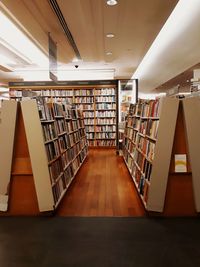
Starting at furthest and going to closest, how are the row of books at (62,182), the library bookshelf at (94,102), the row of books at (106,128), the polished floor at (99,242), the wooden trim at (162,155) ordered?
1. the row of books at (106,128)
2. the library bookshelf at (94,102)
3. the row of books at (62,182)
4. the wooden trim at (162,155)
5. the polished floor at (99,242)

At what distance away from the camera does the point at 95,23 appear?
13.0ft

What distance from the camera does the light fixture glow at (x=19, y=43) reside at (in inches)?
170

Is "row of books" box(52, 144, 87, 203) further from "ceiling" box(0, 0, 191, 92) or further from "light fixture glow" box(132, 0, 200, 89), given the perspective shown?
"light fixture glow" box(132, 0, 200, 89)

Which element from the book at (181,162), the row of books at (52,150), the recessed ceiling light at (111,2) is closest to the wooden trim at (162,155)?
the book at (181,162)

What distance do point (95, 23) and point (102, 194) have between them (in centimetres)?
306

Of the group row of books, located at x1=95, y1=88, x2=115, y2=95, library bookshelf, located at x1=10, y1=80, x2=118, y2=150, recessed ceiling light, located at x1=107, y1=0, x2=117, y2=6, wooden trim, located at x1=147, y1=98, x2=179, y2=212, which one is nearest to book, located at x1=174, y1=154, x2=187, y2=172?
wooden trim, located at x1=147, y1=98, x2=179, y2=212

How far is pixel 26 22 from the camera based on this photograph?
3.99 meters

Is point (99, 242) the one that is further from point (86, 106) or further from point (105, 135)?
point (86, 106)

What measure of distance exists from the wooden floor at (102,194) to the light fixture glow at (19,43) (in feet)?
11.0

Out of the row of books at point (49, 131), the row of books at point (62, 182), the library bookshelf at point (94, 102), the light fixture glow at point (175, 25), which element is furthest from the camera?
the library bookshelf at point (94, 102)

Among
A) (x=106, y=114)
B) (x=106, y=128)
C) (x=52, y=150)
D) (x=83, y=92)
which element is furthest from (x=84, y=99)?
(x=52, y=150)

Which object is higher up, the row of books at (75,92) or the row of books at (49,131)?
the row of books at (75,92)

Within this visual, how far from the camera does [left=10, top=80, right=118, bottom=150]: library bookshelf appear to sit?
840 centimetres

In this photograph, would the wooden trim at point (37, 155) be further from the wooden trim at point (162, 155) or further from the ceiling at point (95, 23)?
the ceiling at point (95, 23)
